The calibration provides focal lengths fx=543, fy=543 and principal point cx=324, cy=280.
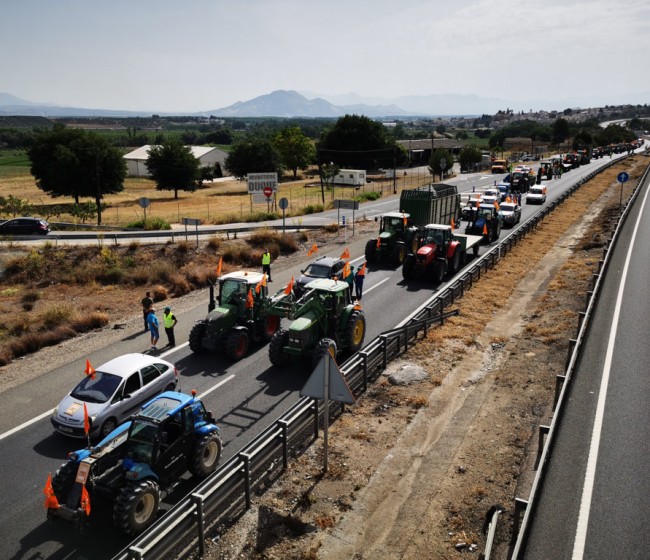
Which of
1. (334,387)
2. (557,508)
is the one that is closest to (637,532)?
(557,508)

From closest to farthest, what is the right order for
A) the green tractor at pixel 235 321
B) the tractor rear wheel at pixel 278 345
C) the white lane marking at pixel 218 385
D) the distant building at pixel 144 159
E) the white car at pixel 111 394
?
the white car at pixel 111 394
the white lane marking at pixel 218 385
the tractor rear wheel at pixel 278 345
the green tractor at pixel 235 321
the distant building at pixel 144 159

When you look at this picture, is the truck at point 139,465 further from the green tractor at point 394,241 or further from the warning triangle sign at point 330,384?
the green tractor at point 394,241

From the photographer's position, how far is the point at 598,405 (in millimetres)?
11984

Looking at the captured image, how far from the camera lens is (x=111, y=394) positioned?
1275 cm

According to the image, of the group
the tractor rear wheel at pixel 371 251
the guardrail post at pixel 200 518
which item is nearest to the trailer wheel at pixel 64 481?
the guardrail post at pixel 200 518

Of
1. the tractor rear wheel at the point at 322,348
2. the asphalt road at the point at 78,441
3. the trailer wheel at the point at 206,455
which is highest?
the tractor rear wheel at the point at 322,348

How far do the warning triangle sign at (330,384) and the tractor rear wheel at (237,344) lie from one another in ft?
20.7

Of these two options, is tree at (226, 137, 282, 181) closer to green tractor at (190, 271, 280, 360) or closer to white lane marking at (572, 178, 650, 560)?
green tractor at (190, 271, 280, 360)

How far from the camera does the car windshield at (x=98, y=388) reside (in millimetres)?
12711

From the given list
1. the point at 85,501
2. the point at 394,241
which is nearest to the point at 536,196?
the point at 394,241

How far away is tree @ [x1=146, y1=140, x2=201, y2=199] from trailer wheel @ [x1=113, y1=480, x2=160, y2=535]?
209 ft

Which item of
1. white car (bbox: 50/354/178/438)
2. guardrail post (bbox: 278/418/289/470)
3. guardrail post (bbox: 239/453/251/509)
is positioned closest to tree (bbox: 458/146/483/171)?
white car (bbox: 50/354/178/438)

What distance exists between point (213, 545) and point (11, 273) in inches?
1031

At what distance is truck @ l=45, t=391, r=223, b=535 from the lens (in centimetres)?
900
